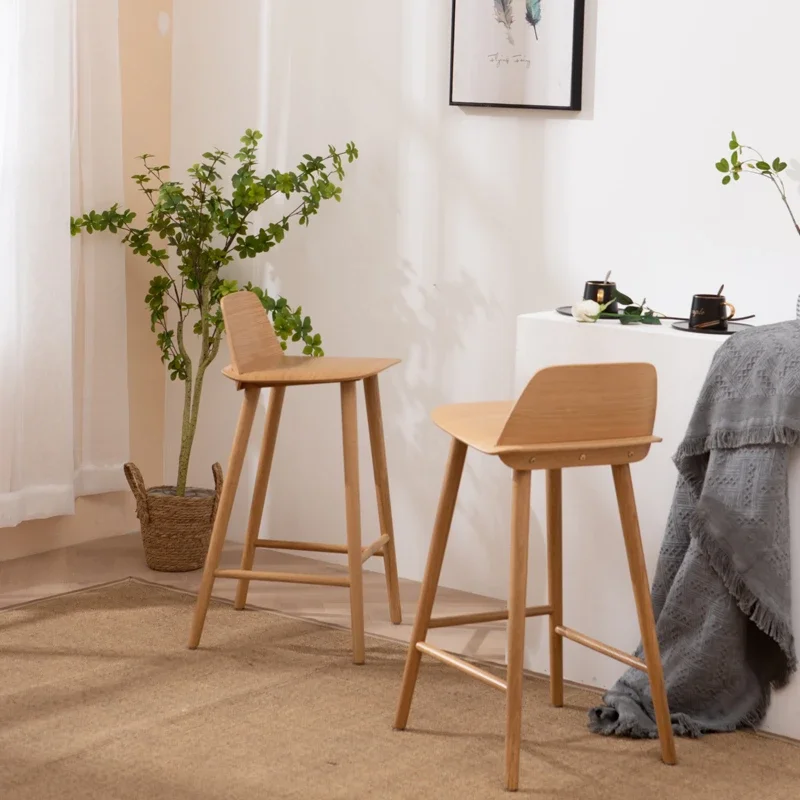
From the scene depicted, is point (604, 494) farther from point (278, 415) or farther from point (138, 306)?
point (138, 306)

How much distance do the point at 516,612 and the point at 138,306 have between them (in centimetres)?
211

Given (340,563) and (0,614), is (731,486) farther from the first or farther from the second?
(0,614)

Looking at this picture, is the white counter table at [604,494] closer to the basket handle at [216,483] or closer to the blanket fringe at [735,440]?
the blanket fringe at [735,440]

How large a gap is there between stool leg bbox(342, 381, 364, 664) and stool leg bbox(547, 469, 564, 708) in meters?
0.47

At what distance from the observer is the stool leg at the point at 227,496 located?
2752 mm

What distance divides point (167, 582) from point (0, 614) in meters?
0.47

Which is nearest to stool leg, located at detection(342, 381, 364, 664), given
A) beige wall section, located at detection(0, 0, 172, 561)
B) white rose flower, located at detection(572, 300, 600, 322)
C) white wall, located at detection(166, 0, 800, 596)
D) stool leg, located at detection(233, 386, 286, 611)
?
stool leg, located at detection(233, 386, 286, 611)

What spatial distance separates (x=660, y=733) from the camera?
88.4 inches

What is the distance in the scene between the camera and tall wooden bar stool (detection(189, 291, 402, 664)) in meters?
2.74

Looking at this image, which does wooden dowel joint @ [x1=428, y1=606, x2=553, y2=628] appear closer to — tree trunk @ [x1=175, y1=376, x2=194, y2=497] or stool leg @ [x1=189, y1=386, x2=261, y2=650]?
stool leg @ [x1=189, y1=386, x2=261, y2=650]

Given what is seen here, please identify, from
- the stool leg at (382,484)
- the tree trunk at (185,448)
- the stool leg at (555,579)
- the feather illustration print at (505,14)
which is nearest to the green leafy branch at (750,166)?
the feather illustration print at (505,14)

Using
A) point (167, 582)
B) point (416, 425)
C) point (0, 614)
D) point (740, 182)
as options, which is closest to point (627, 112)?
Result: point (740, 182)

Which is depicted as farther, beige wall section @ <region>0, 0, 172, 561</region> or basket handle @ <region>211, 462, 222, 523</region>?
beige wall section @ <region>0, 0, 172, 561</region>

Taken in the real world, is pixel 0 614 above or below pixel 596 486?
below
